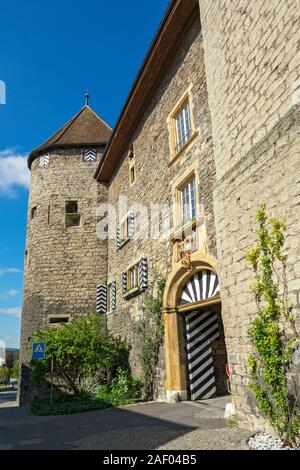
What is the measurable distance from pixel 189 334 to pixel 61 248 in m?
8.11

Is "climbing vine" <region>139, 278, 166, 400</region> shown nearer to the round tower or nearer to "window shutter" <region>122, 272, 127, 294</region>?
"window shutter" <region>122, 272, 127, 294</region>

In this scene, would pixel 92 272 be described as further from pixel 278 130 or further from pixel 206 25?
pixel 278 130

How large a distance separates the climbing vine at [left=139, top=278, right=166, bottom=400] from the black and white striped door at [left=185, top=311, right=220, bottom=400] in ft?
2.60

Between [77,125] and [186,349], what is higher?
[77,125]

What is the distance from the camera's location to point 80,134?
700 inches

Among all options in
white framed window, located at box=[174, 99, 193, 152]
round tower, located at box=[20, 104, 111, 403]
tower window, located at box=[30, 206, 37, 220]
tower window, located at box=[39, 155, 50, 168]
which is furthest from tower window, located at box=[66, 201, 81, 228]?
white framed window, located at box=[174, 99, 193, 152]

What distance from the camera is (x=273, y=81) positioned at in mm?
5363

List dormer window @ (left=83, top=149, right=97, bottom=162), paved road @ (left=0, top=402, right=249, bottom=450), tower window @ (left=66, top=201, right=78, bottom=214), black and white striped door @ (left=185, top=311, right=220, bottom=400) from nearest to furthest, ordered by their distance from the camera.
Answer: paved road @ (left=0, top=402, right=249, bottom=450) < black and white striped door @ (left=185, top=311, right=220, bottom=400) < tower window @ (left=66, top=201, right=78, bottom=214) < dormer window @ (left=83, top=149, right=97, bottom=162)

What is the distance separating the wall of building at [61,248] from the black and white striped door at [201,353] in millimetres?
6708

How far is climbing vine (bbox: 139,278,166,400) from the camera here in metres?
9.70

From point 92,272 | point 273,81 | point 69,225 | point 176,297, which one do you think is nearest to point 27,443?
point 176,297

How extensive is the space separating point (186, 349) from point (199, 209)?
3.40m

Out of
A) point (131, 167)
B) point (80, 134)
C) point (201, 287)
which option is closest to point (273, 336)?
point (201, 287)

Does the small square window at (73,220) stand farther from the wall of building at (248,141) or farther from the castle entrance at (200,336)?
the wall of building at (248,141)
